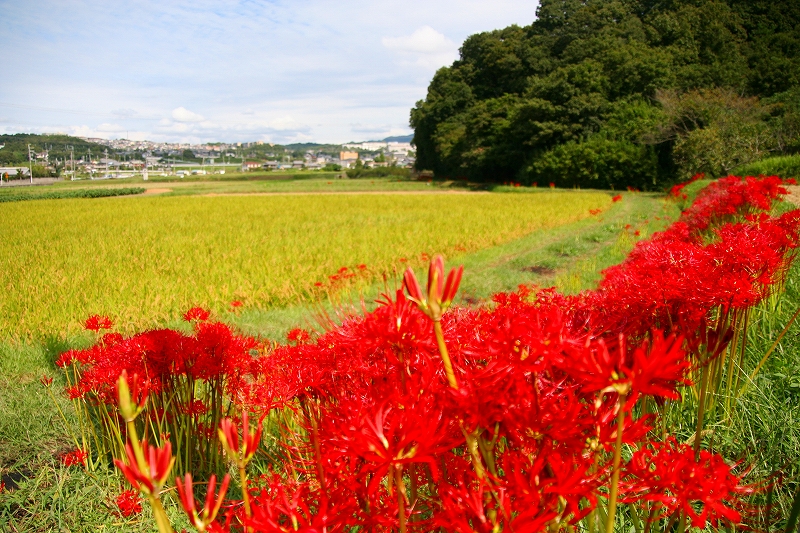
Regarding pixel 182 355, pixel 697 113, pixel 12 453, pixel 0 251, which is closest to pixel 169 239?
pixel 0 251

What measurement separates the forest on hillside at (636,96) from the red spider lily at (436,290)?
80.1 feet

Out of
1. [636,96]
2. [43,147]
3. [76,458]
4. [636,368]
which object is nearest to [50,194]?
[43,147]

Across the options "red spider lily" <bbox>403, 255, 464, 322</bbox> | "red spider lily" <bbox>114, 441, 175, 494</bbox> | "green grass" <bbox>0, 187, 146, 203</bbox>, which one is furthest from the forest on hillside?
"red spider lily" <bbox>114, 441, 175, 494</bbox>

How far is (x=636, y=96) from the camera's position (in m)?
29.8

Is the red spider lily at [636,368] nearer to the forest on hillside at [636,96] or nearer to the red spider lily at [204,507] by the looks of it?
the red spider lily at [204,507]

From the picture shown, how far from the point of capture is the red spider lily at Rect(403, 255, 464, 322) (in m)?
0.61

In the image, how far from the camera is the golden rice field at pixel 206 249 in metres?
7.00

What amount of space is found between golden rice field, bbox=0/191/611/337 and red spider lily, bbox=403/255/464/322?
8.60 ft

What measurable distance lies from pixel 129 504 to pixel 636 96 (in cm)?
3248

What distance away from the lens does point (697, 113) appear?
24.2 meters

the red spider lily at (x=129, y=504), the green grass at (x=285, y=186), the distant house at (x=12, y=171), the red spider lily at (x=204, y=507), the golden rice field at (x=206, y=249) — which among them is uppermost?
the distant house at (x=12, y=171)

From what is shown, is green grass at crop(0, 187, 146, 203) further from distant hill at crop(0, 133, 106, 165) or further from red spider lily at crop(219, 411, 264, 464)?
red spider lily at crop(219, 411, 264, 464)

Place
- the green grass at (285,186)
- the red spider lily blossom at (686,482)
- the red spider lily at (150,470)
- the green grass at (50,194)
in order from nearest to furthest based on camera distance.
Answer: the red spider lily at (150,470) → the red spider lily blossom at (686,482) → the green grass at (50,194) → the green grass at (285,186)

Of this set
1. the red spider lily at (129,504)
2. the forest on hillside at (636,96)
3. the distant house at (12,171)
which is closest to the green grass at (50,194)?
the distant house at (12,171)
